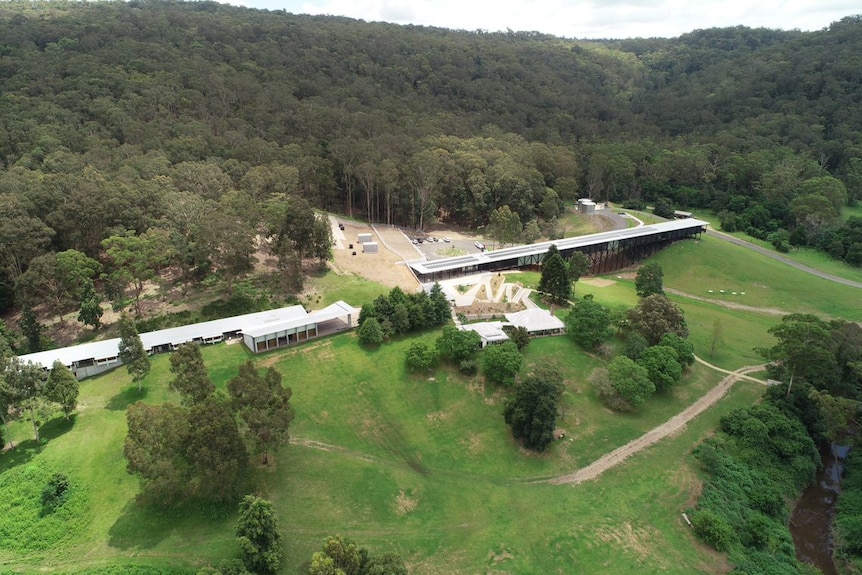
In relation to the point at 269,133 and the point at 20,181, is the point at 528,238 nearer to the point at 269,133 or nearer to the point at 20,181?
the point at 269,133

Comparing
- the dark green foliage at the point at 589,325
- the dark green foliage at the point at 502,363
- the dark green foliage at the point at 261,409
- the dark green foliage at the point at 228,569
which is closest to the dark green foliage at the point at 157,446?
the dark green foliage at the point at 261,409

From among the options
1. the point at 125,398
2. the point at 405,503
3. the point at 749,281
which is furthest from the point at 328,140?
the point at 405,503

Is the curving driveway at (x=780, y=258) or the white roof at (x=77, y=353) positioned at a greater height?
the white roof at (x=77, y=353)

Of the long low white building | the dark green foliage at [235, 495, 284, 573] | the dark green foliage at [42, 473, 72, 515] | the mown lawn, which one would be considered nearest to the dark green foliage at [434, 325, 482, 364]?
the long low white building

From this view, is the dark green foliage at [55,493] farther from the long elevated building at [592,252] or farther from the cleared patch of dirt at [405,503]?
the long elevated building at [592,252]

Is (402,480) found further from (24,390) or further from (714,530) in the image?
(24,390)

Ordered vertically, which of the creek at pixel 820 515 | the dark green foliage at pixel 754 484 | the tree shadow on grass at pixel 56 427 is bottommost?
the creek at pixel 820 515

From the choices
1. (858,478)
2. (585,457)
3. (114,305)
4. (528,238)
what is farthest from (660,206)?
(114,305)
